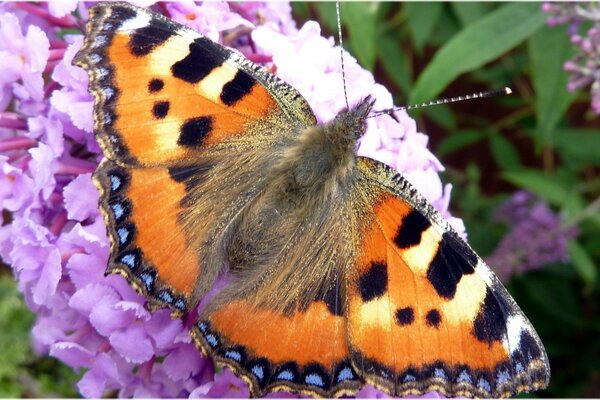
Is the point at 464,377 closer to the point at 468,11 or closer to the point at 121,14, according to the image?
the point at 121,14

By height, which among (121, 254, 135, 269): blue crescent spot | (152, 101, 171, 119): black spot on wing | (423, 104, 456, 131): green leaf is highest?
(152, 101, 171, 119): black spot on wing

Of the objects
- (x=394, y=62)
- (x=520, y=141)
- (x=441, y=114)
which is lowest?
(x=520, y=141)

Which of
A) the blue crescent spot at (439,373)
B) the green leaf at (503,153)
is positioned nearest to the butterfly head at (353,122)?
the blue crescent spot at (439,373)

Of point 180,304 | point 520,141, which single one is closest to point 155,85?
point 180,304

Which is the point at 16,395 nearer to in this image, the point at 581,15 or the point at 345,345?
the point at 345,345

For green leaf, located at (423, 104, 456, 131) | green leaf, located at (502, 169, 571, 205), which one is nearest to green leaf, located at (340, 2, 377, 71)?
green leaf, located at (502, 169, 571, 205)

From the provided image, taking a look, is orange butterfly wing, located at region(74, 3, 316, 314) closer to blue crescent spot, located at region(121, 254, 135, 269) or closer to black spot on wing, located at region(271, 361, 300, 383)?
blue crescent spot, located at region(121, 254, 135, 269)
